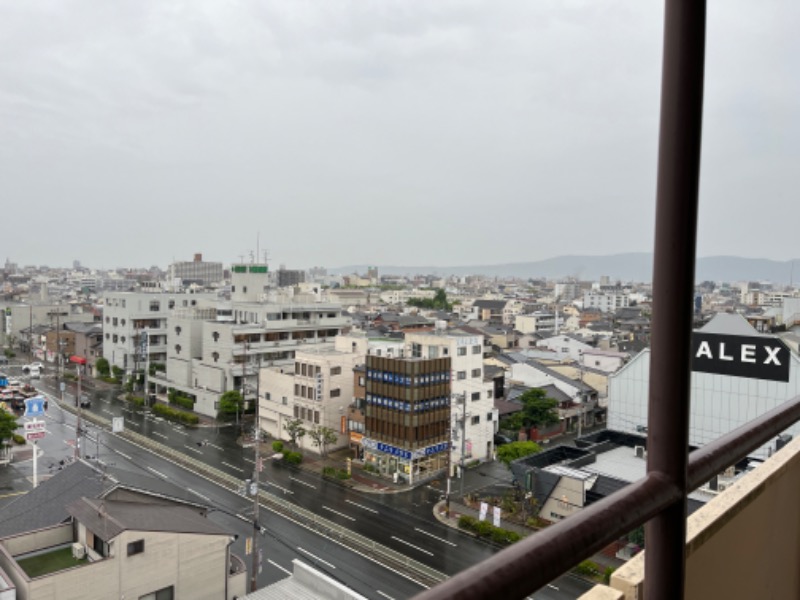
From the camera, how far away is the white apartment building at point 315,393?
36.6ft

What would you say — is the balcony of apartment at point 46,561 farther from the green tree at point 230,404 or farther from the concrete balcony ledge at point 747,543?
the green tree at point 230,404

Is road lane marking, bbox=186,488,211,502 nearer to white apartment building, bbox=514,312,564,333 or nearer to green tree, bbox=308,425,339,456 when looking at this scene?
green tree, bbox=308,425,339,456

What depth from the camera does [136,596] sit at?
4.48 meters

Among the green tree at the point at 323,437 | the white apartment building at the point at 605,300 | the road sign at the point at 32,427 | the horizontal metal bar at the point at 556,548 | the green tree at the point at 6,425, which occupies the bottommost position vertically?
the green tree at the point at 323,437

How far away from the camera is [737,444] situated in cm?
69

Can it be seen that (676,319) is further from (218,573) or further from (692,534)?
(218,573)

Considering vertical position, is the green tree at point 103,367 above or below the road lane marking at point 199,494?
above

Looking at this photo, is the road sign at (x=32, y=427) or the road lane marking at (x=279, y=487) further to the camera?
the road lane marking at (x=279, y=487)

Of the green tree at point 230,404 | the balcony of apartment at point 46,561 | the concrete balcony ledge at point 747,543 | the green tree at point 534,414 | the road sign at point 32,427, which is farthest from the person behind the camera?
the green tree at point 230,404

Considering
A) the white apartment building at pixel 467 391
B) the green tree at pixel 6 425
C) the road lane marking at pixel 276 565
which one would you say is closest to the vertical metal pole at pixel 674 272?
the road lane marking at pixel 276 565

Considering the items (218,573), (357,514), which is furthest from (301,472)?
(218,573)

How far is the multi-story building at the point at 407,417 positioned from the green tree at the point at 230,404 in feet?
12.2

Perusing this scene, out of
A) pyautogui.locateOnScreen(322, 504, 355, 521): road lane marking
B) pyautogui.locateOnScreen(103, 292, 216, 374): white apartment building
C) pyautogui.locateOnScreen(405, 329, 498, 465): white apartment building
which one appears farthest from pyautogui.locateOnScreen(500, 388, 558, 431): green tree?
pyautogui.locateOnScreen(103, 292, 216, 374): white apartment building

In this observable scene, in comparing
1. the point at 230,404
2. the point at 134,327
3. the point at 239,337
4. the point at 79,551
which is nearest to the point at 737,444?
the point at 79,551
